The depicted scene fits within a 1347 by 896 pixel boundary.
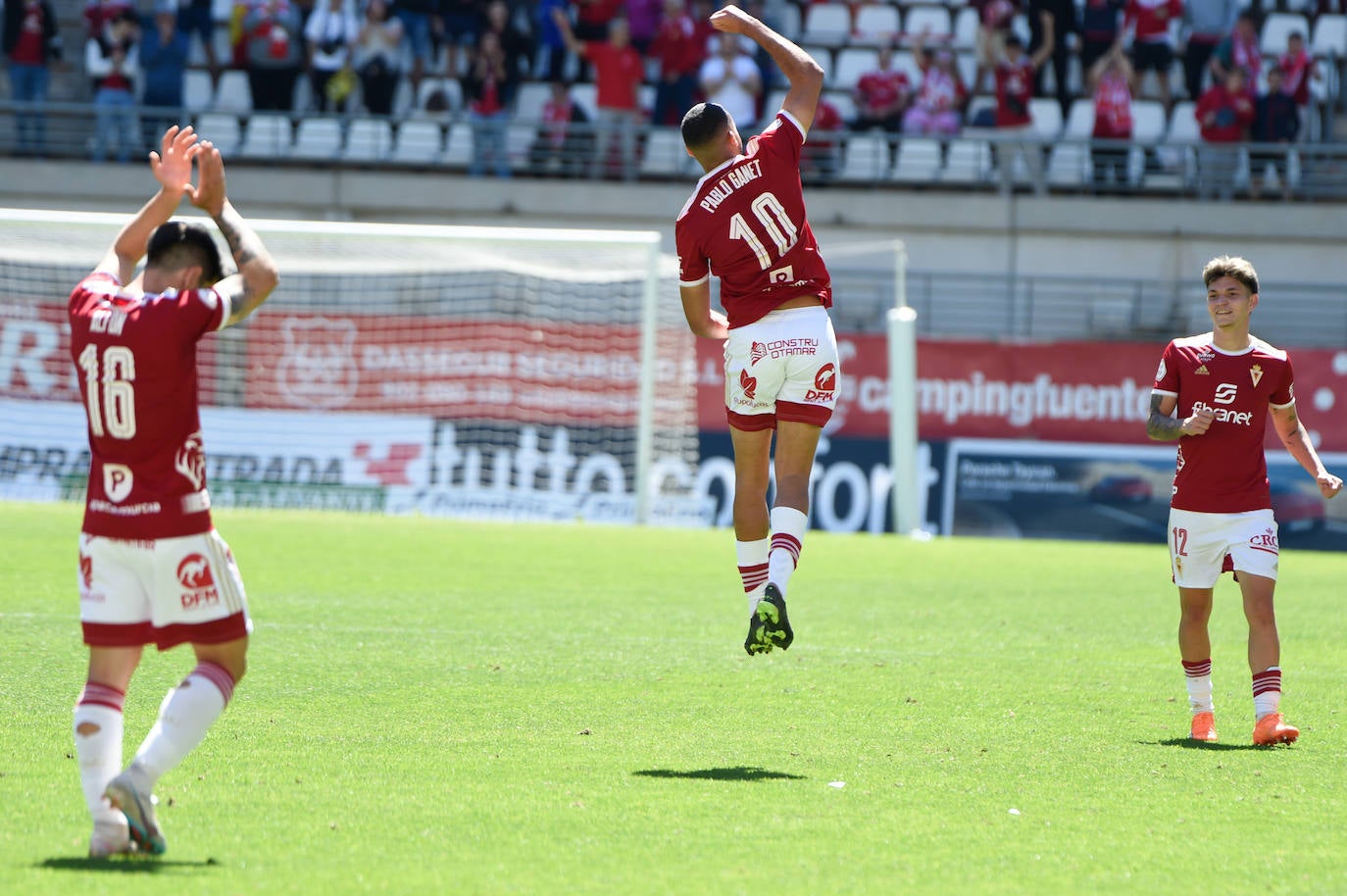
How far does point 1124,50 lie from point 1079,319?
4745 millimetres

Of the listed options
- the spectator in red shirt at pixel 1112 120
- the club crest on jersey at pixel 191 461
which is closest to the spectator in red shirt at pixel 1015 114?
the spectator in red shirt at pixel 1112 120

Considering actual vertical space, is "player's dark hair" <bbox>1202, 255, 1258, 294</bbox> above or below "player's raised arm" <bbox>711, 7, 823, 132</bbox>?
below

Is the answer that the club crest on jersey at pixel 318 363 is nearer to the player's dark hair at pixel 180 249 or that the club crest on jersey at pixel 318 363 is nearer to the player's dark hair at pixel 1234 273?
the player's dark hair at pixel 1234 273

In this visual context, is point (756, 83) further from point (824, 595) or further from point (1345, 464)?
point (824, 595)

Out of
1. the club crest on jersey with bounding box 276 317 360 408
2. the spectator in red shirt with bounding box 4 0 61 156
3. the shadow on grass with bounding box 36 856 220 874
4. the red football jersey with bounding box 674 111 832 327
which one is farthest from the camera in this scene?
the spectator in red shirt with bounding box 4 0 61 156

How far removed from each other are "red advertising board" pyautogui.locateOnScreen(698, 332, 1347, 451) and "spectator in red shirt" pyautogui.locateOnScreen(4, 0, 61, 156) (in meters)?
11.1

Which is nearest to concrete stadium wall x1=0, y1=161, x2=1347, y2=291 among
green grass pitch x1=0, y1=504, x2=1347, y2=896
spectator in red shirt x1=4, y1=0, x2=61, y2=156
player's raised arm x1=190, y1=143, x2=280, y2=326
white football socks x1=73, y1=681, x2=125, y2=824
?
spectator in red shirt x1=4, y1=0, x2=61, y2=156

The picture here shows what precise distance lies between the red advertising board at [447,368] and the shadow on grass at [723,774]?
13.3 m

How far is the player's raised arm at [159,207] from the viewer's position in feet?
15.0

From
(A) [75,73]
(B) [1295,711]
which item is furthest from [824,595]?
(A) [75,73]

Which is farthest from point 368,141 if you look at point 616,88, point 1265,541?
point 1265,541

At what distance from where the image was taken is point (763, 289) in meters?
6.95

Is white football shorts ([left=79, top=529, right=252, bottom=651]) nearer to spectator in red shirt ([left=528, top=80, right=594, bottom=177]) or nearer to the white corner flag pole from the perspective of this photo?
the white corner flag pole

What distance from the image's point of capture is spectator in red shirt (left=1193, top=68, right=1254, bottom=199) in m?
22.5
